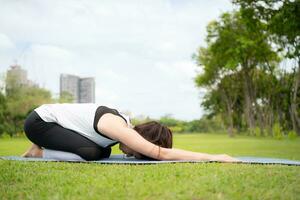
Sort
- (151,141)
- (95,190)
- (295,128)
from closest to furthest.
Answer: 1. (95,190)
2. (151,141)
3. (295,128)

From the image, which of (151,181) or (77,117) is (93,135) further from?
(151,181)

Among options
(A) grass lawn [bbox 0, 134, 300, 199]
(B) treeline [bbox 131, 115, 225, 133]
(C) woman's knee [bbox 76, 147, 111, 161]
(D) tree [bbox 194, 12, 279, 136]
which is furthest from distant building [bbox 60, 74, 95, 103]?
(A) grass lawn [bbox 0, 134, 300, 199]

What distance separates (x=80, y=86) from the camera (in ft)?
179

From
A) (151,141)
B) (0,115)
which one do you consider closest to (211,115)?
(0,115)

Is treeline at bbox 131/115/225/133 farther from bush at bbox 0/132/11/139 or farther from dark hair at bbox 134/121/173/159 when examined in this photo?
dark hair at bbox 134/121/173/159

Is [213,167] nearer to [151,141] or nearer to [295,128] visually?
[151,141]

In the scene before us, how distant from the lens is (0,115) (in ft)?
93.3

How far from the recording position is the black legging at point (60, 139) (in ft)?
14.7

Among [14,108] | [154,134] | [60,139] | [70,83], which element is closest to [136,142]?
[154,134]

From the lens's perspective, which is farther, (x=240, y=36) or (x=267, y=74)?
(x=267, y=74)

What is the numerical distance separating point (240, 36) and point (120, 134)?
21711 millimetres

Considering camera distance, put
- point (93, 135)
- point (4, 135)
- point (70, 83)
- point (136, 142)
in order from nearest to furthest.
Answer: point (136, 142), point (93, 135), point (4, 135), point (70, 83)

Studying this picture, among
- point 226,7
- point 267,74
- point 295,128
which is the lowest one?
point 295,128

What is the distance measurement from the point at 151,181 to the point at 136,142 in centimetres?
85
